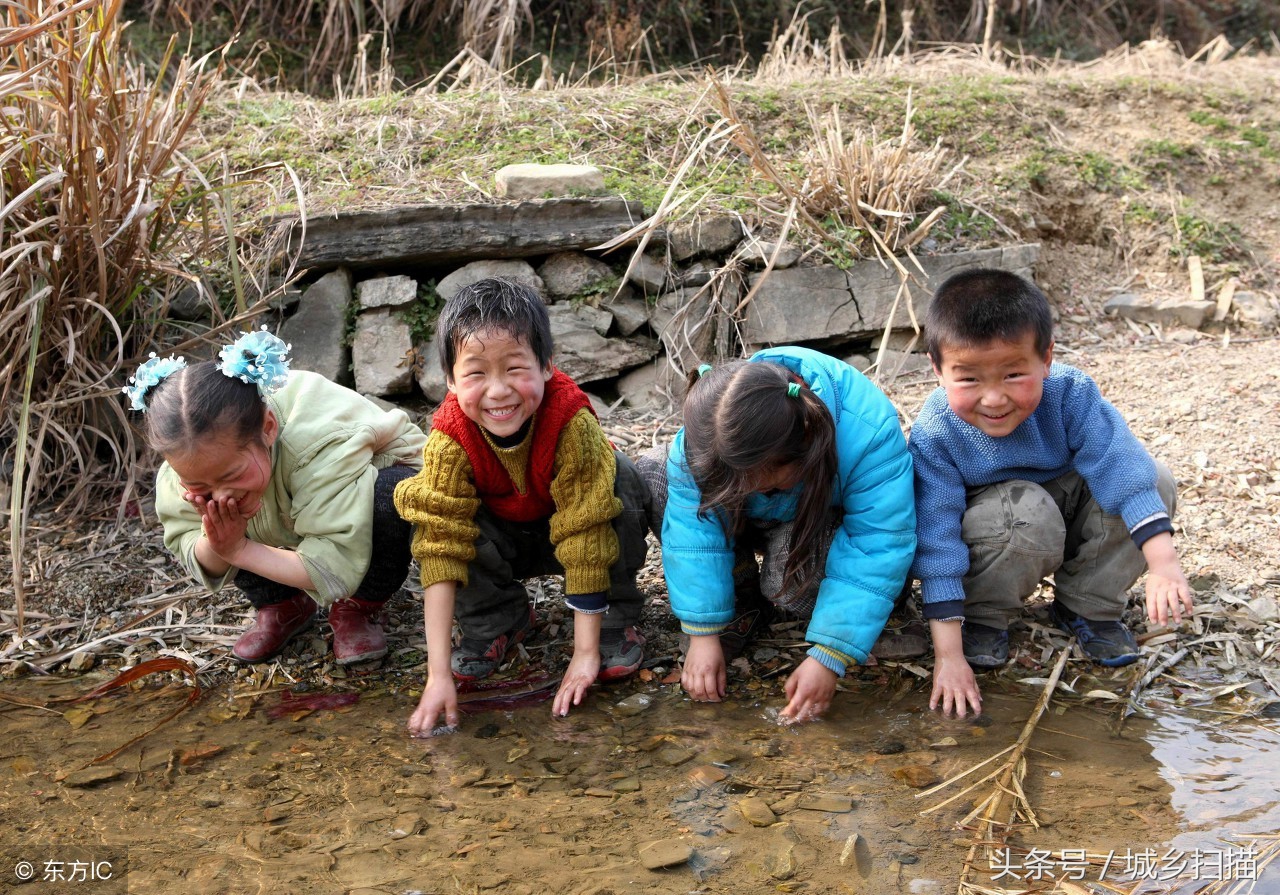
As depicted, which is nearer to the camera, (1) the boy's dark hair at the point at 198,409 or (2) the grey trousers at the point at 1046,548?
(1) the boy's dark hair at the point at 198,409

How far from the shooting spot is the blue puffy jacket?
96.2 inches

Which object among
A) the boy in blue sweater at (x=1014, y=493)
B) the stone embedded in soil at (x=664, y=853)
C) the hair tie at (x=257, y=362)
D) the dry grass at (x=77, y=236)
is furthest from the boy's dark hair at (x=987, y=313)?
the dry grass at (x=77, y=236)

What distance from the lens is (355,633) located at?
2871 mm

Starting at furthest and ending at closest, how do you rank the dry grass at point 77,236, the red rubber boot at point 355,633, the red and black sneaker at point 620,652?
the dry grass at point 77,236 → the red rubber boot at point 355,633 → the red and black sneaker at point 620,652

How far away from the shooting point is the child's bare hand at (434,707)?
248 cm

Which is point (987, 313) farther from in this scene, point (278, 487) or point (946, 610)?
point (278, 487)

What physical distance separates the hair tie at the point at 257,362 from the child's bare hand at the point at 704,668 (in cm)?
115

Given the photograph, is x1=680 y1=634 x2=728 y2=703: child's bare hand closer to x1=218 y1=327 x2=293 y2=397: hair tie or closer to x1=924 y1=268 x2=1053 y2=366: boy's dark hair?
x1=924 y1=268 x2=1053 y2=366: boy's dark hair

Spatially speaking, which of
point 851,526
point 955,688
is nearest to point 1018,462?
point 851,526

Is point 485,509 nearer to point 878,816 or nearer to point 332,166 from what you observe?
point 878,816

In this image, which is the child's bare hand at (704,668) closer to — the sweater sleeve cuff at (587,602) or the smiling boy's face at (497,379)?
the sweater sleeve cuff at (587,602)

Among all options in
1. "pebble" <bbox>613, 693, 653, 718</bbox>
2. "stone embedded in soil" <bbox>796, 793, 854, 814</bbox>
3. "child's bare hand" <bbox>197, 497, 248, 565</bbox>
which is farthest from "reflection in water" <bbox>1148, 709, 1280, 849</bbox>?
"child's bare hand" <bbox>197, 497, 248, 565</bbox>

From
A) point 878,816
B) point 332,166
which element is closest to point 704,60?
point 332,166

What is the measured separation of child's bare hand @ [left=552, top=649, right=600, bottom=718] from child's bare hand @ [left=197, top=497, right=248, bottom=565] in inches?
32.7
